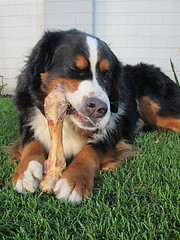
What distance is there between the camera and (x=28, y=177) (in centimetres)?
234

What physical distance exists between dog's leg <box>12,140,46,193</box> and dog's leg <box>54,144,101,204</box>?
178 mm

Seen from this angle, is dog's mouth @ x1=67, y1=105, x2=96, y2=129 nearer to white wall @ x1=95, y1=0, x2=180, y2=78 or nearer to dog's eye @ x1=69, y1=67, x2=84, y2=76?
dog's eye @ x1=69, y1=67, x2=84, y2=76

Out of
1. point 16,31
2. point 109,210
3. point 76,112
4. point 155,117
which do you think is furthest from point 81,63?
point 16,31

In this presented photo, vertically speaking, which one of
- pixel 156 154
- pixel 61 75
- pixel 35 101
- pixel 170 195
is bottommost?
pixel 156 154

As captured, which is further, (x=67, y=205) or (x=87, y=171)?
(x=87, y=171)

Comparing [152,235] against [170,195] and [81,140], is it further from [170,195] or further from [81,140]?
[81,140]

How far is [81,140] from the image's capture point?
305 centimetres

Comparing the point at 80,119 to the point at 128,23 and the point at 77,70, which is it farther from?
the point at 128,23

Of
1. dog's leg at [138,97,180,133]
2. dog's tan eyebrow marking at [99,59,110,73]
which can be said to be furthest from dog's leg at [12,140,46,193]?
dog's leg at [138,97,180,133]

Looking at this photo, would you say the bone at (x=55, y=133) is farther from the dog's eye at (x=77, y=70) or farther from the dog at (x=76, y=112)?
the dog's eye at (x=77, y=70)

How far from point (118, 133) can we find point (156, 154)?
437 mm

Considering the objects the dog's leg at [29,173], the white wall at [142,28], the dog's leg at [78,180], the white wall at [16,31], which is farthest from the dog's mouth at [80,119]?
the white wall at [16,31]

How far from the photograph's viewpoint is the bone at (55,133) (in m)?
2.38

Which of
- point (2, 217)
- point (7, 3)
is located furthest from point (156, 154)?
point (7, 3)
